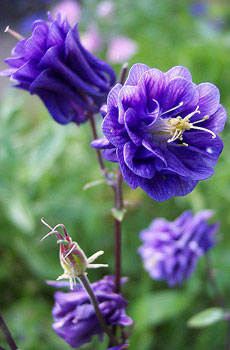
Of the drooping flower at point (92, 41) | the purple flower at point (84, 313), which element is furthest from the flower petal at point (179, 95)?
the drooping flower at point (92, 41)

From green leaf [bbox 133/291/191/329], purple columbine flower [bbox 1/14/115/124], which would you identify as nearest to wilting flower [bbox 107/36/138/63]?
green leaf [bbox 133/291/191/329]

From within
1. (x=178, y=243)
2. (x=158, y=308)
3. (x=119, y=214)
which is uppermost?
(x=119, y=214)

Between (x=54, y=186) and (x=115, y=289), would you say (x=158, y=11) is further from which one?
(x=115, y=289)

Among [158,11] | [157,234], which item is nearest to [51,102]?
[157,234]

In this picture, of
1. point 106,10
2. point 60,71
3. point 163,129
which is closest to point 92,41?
point 106,10

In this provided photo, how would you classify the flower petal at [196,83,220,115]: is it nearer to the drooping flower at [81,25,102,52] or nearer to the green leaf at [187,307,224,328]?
the green leaf at [187,307,224,328]

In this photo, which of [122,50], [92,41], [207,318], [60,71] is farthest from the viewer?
[92,41]

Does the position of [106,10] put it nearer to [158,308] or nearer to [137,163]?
[158,308]
